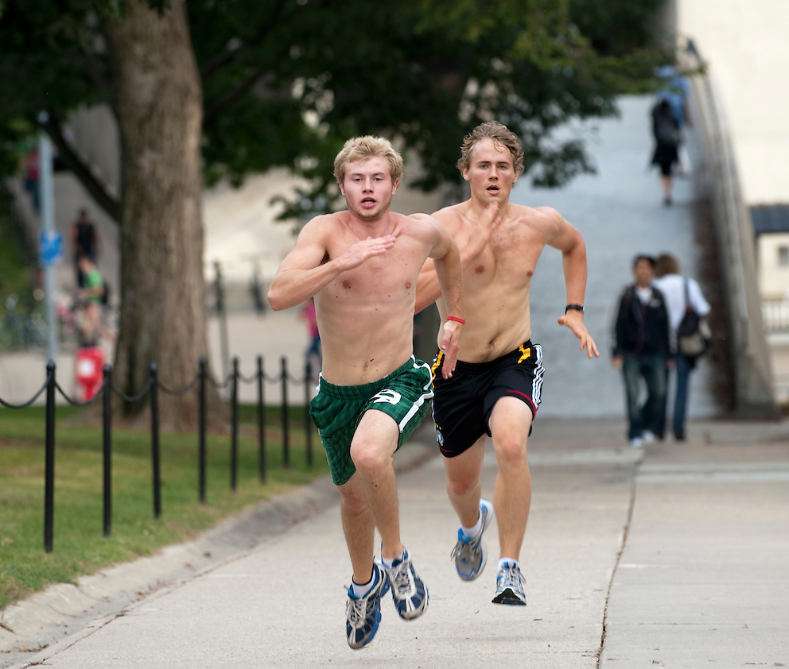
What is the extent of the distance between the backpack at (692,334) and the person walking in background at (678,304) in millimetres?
39

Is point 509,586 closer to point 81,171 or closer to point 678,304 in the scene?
point 678,304

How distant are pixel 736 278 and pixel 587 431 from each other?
4.32m

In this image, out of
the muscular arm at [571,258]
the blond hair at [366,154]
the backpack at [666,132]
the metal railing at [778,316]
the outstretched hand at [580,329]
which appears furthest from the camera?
the metal railing at [778,316]

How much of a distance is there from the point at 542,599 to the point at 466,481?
0.81 metres

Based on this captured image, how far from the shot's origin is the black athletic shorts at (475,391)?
20.6 ft

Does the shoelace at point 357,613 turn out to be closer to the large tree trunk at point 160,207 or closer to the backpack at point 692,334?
the large tree trunk at point 160,207

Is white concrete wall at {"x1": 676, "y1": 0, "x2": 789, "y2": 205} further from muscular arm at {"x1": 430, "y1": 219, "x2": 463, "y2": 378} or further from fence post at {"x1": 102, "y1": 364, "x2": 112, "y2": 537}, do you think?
muscular arm at {"x1": 430, "y1": 219, "x2": 463, "y2": 378}

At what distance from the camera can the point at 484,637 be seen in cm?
584

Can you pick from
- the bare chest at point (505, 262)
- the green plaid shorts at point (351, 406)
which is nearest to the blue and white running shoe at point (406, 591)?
the green plaid shorts at point (351, 406)

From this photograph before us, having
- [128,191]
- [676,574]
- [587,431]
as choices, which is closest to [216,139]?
[128,191]

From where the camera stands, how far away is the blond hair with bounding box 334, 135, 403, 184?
5.42 metres

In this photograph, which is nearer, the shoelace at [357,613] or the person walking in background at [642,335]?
the shoelace at [357,613]

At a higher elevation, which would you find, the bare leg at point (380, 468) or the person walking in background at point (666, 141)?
the person walking in background at point (666, 141)

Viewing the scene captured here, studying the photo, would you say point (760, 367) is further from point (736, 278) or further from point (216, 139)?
point (216, 139)
